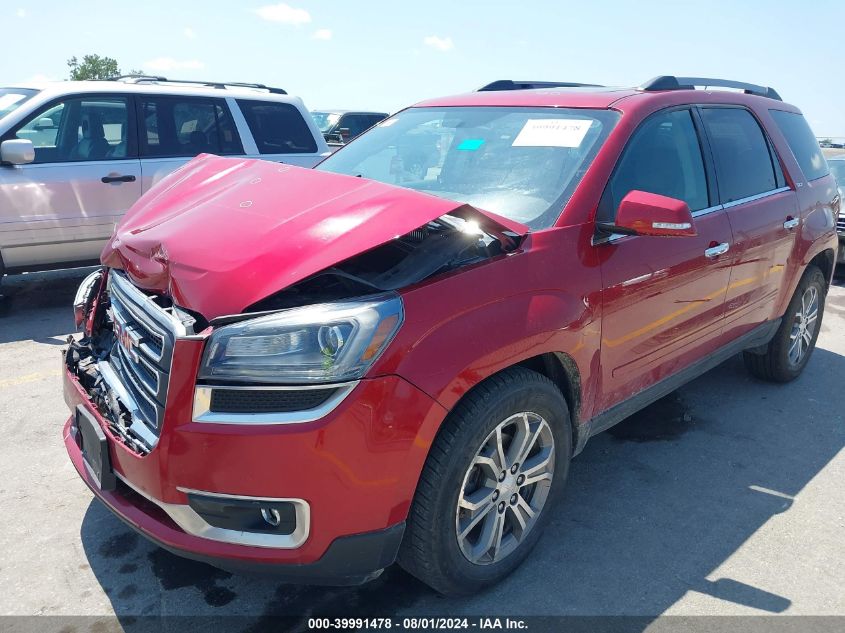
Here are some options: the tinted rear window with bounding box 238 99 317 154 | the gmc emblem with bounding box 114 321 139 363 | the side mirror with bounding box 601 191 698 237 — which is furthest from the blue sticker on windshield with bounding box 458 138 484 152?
the tinted rear window with bounding box 238 99 317 154

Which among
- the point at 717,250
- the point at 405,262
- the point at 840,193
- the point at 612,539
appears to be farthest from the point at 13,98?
the point at 840,193

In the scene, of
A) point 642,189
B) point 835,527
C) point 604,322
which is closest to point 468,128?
point 642,189

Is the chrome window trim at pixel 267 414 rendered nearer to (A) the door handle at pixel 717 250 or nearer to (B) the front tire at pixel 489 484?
(B) the front tire at pixel 489 484

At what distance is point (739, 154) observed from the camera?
400 centimetres

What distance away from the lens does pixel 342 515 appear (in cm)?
214

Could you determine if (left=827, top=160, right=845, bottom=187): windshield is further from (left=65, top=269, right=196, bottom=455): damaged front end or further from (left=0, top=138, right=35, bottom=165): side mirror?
(left=65, top=269, right=196, bottom=455): damaged front end

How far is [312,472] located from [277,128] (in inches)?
233

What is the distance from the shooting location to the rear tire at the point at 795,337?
468 centimetres

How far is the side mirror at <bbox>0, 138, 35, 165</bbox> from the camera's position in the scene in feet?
18.1

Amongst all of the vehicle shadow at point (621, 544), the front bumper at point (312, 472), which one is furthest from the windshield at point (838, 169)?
the front bumper at point (312, 472)

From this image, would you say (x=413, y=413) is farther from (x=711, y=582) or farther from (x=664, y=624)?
(x=711, y=582)

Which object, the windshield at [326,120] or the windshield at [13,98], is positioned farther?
the windshield at [326,120]

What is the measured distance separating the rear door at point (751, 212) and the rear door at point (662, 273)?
152 millimetres

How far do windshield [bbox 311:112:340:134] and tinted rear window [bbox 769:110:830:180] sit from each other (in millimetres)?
12807
